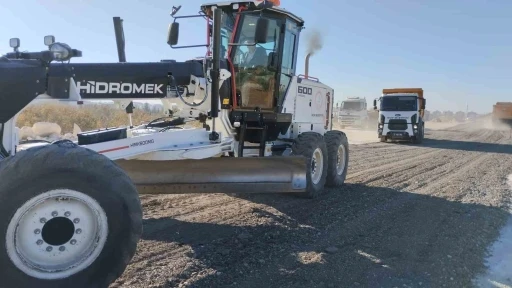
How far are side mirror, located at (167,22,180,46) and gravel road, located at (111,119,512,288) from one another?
2.51 metres

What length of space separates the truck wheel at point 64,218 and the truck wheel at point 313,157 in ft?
14.6

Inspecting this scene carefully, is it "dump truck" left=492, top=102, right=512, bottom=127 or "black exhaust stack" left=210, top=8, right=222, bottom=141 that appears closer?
"black exhaust stack" left=210, top=8, right=222, bottom=141

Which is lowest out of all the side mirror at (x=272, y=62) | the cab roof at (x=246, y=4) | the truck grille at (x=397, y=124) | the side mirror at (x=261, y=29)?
the truck grille at (x=397, y=124)

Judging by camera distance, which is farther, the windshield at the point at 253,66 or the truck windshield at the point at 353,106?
the truck windshield at the point at 353,106

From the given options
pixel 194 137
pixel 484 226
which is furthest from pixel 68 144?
pixel 484 226

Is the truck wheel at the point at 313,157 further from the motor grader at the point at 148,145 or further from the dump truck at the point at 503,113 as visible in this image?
the dump truck at the point at 503,113

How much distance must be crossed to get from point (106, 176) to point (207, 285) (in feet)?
4.49

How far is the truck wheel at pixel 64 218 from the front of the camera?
3.07 metres

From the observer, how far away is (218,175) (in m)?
5.54

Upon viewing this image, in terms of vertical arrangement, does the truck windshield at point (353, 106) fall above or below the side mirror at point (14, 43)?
above

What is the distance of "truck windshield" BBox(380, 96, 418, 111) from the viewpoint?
22.6m

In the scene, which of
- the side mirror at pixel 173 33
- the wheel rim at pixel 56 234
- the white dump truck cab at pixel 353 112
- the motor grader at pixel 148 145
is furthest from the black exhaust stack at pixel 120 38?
the white dump truck cab at pixel 353 112

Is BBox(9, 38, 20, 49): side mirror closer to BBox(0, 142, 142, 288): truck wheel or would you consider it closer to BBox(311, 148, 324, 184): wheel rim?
BBox(0, 142, 142, 288): truck wheel

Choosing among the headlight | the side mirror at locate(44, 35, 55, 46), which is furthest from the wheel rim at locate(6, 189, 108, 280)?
the side mirror at locate(44, 35, 55, 46)
